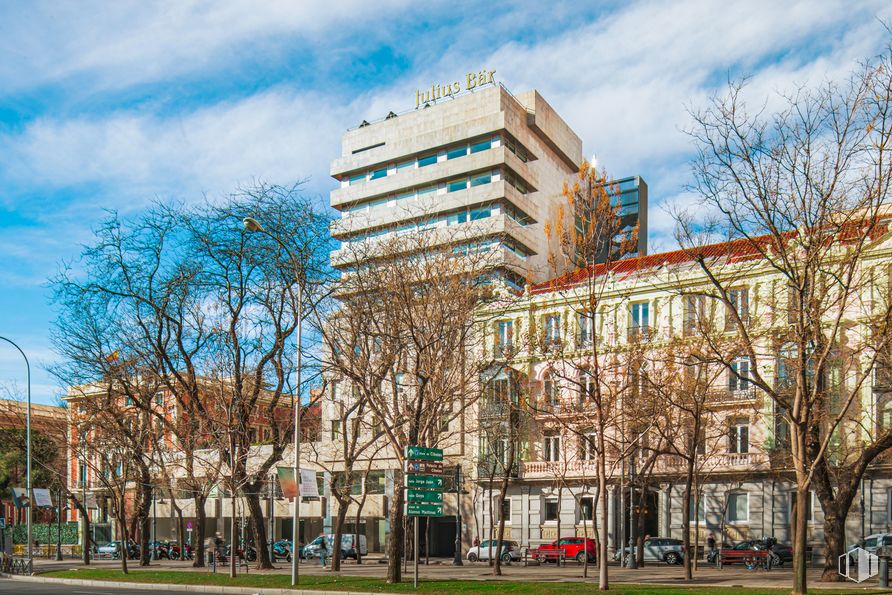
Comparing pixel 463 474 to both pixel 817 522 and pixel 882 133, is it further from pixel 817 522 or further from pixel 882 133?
pixel 882 133

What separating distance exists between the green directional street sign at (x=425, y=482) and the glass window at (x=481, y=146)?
176 feet

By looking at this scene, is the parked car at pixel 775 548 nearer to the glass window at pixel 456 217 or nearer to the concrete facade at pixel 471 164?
the concrete facade at pixel 471 164

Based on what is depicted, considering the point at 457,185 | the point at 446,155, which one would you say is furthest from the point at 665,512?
the point at 446,155

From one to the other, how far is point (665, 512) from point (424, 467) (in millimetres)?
27843

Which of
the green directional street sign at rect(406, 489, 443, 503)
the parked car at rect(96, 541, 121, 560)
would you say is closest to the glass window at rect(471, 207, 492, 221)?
the parked car at rect(96, 541, 121, 560)

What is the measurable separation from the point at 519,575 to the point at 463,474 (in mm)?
19808

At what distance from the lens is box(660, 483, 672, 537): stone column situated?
160ft

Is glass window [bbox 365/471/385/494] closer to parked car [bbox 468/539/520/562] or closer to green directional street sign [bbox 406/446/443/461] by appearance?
parked car [bbox 468/539/520/562]

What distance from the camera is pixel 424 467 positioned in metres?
25.7

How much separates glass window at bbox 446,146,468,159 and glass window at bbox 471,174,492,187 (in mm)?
A: 2545

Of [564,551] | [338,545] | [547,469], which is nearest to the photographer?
[338,545]

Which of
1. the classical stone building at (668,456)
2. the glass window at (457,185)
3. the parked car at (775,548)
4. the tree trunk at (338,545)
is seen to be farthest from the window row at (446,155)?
the tree trunk at (338,545)

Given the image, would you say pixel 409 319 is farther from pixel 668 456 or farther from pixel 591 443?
pixel 668 456

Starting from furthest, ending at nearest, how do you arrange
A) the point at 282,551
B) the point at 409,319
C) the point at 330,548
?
1. the point at 282,551
2. the point at 330,548
3. the point at 409,319
